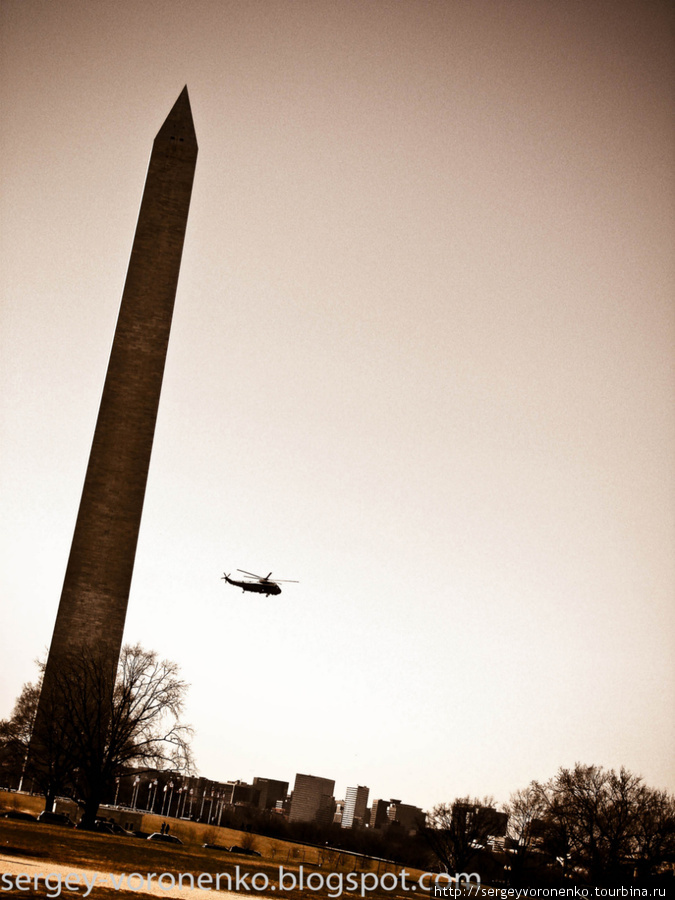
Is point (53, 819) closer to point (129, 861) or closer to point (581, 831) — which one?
point (129, 861)

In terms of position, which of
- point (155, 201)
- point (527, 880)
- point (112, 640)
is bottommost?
point (527, 880)

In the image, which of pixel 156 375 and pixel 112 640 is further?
pixel 156 375

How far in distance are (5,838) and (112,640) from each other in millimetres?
22788

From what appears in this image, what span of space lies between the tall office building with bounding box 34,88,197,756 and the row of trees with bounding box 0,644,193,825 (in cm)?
70

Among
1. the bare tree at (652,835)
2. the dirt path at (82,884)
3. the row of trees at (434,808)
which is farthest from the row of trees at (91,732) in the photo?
the bare tree at (652,835)

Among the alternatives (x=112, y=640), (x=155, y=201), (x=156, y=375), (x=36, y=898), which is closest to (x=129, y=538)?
(x=112, y=640)

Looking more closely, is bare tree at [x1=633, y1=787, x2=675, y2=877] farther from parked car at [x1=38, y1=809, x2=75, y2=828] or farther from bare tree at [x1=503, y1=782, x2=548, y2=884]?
parked car at [x1=38, y1=809, x2=75, y2=828]

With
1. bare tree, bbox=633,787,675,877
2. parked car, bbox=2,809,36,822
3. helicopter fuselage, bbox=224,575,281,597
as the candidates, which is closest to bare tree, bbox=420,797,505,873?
bare tree, bbox=633,787,675,877

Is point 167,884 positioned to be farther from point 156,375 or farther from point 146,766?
point 156,375

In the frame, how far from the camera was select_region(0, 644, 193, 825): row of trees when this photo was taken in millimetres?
40219

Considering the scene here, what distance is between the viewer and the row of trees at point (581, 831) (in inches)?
2263

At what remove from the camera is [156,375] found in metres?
52.2

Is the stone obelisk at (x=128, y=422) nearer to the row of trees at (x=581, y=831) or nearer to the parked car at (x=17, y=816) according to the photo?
the parked car at (x=17, y=816)

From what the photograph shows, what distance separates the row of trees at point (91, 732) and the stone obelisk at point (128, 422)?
1.46 metres
